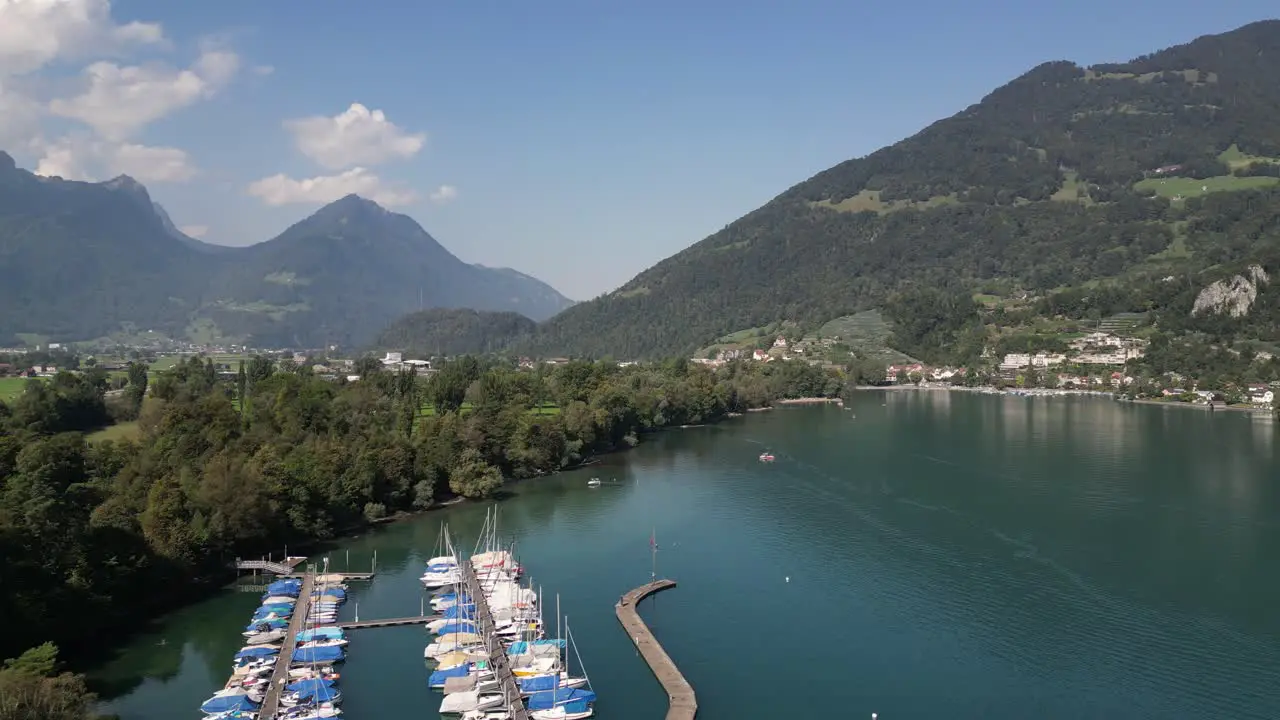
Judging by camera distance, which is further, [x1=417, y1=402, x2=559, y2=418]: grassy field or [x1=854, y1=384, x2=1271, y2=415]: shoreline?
[x1=854, y1=384, x2=1271, y2=415]: shoreline

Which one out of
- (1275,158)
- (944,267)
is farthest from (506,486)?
(1275,158)

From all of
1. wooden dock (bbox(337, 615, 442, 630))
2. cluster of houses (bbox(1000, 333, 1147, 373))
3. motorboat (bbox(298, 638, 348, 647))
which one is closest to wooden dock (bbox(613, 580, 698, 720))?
wooden dock (bbox(337, 615, 442, 630))

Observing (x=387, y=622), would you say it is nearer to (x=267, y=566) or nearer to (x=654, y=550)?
(x=267, y=566)

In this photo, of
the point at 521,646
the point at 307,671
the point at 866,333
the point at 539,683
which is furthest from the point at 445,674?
the point at 866,333

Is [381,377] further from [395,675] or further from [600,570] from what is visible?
[395,675]

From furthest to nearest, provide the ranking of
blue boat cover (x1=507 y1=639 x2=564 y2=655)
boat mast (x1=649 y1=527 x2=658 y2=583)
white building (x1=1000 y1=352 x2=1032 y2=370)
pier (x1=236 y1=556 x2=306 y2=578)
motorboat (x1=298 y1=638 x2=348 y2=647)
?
white building (x1=1000 y1=352 x2=1032 y2=370), boat mast (x1=649 y1=527 x2=658 y2=583), pier (x1=236 y1=556 x2=306 y2=578), motorboat (x1=298 y1=638 x2=348 y2=647), blue boat cover (x1=507 y1=639 x2=564 y2=655)

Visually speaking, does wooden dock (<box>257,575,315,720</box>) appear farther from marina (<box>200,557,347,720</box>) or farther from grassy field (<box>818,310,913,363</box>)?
grassy field (<box>818,310,913,363</box>)

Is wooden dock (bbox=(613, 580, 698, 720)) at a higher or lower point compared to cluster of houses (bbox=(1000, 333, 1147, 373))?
lower
